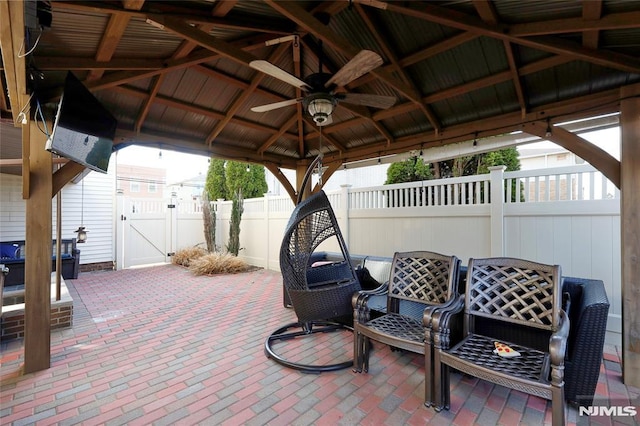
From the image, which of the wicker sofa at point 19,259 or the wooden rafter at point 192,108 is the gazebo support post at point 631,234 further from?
the wicker sofa at point 19,259

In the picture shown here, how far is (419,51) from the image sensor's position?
2967 mm

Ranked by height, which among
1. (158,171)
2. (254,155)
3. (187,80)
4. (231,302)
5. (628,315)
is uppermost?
(158,171)

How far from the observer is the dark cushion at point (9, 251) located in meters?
5.35

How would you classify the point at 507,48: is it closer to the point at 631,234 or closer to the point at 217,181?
the point at 631,234

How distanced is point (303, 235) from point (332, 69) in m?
2.21

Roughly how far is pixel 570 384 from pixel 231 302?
13.5 feet

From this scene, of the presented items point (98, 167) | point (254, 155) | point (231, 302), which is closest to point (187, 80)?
point (98, 167)

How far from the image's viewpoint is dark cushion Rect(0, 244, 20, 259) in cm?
535

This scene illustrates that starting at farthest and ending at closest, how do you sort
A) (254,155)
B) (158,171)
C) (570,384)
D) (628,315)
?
(158,171)
(254,155)
(628,315)
(570,384)

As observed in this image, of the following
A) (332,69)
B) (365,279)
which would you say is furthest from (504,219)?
(332,69)

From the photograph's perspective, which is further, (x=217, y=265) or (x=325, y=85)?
(x=217, y=265)

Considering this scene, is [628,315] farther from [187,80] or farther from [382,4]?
[187,80]

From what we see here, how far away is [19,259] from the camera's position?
16.3 ft

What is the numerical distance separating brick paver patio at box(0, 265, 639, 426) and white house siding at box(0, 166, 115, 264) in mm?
4236
